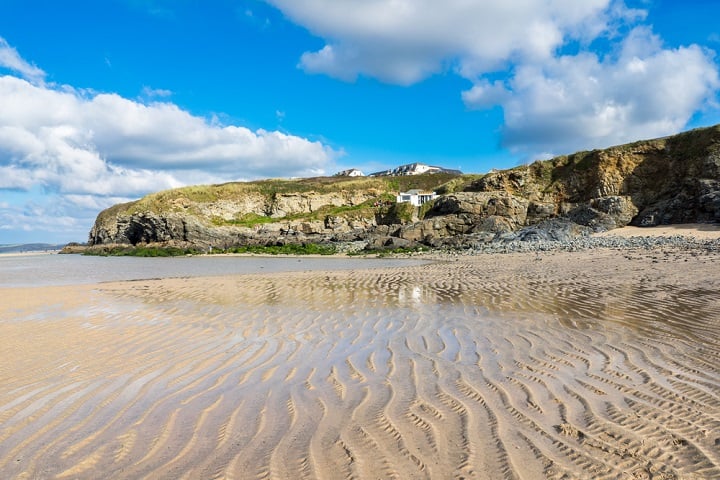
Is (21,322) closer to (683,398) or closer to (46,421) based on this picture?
(46,421)

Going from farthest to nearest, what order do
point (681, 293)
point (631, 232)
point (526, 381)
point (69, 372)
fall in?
point (631, 232) < point (681, 293) < point (69, 372) < point (526, 381)

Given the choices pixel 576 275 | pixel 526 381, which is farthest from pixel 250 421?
pixel 576 275

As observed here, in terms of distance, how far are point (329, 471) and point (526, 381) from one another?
102 inches

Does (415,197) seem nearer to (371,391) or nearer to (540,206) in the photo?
(540,206)

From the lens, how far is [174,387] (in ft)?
15.7

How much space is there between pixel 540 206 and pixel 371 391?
41.8 m

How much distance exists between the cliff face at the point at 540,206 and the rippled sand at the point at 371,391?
2869 cm

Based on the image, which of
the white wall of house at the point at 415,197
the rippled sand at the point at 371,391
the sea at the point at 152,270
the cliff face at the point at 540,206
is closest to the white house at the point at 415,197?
the white wall of house at the point at 415,197

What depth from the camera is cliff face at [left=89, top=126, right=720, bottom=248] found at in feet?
112

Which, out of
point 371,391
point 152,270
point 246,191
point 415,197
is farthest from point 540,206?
point 246,191

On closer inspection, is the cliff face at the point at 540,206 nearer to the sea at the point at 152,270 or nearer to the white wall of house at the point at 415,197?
the white wall of house at the point at 415,197

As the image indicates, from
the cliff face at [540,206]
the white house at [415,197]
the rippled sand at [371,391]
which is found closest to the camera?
the rippled sand at [371,391]

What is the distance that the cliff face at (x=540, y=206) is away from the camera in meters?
34.1

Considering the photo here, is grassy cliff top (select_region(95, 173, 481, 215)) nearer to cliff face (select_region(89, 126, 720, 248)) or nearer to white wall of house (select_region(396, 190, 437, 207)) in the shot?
white wall of house (select_region(396, 190, 437, 207))
